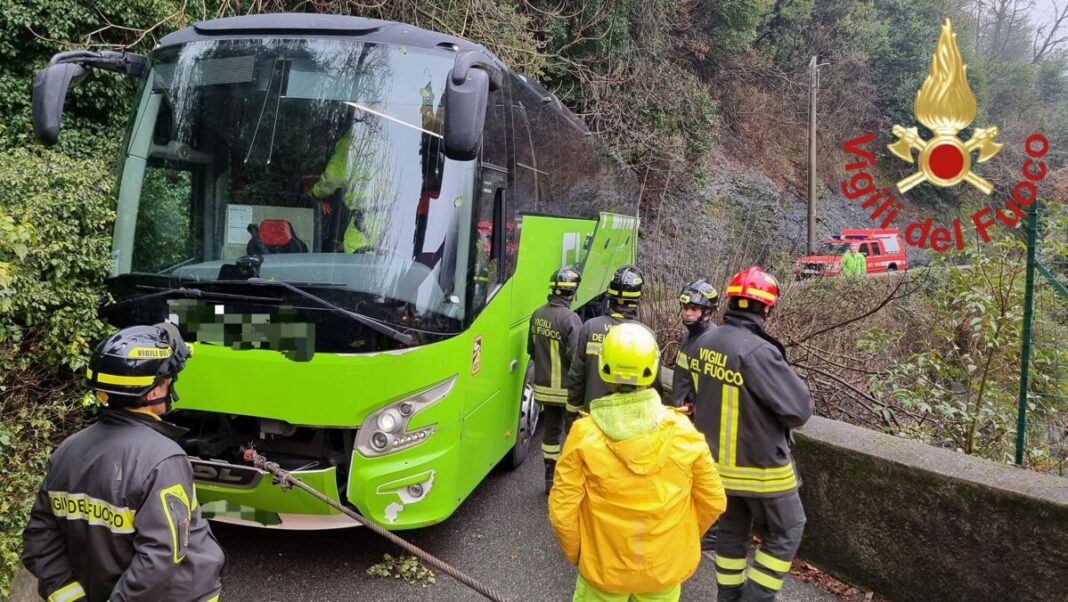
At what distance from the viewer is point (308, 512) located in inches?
146

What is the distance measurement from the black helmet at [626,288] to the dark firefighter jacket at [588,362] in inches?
3.8

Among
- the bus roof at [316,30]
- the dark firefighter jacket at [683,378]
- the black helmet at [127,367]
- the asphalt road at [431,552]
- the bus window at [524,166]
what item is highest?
the bus roof at [316,30]

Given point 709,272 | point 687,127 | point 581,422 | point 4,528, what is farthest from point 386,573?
point 687,127

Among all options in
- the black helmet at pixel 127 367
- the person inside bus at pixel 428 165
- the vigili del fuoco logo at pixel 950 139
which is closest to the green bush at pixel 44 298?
the black helmet at pixel 127 367

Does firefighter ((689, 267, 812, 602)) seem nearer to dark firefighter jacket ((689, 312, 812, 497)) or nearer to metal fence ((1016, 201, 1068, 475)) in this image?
dark firefighter jacket ((689, 312, 812, 497))

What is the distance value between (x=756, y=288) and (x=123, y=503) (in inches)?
111

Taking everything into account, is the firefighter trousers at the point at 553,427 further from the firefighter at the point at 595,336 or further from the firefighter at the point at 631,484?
the firefighter at the point at 631,484

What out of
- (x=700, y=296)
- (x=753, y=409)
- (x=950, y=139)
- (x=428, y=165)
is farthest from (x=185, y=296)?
(x=950, y=139)

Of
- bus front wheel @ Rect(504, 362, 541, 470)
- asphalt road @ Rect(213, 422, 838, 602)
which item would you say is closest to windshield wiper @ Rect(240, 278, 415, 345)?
asphalt road @ Rect(213, 422, 838, 602)

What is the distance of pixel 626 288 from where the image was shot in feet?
15.8

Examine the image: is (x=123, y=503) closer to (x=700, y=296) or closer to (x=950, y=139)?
(x=700, y=296)

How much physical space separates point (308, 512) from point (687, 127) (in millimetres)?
20000

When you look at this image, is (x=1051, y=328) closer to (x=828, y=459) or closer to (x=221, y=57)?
(x=828, y=459)

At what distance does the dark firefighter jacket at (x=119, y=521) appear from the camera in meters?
1.97
